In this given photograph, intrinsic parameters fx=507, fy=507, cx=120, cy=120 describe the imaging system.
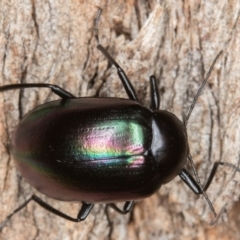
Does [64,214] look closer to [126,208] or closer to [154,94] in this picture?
[126,208]

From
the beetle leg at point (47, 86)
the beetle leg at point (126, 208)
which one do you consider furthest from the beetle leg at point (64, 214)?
the beetle leg at point (47, 86)

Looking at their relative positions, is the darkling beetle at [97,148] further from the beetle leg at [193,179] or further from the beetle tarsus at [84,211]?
the beetle leg at [193,179]

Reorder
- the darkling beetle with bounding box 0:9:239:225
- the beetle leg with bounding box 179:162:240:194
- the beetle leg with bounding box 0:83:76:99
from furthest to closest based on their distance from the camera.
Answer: the beetle leg with bounding box 179:162:240:194
the beetle leg with bounding box 0:83:76:99
the darkling beetle with bounding box 0:9:239:225

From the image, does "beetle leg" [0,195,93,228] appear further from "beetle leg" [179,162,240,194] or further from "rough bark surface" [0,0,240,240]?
"beetle leg" [179,162,240,194]

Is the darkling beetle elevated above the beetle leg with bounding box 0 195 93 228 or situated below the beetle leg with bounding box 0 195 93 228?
above

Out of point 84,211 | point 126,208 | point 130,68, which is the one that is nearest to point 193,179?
point 126,208

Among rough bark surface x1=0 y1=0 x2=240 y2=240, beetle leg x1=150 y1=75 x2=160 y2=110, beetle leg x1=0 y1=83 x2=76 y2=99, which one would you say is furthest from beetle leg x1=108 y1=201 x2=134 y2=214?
beetle leg x1=0 y1=83 x2=76 y2=99
